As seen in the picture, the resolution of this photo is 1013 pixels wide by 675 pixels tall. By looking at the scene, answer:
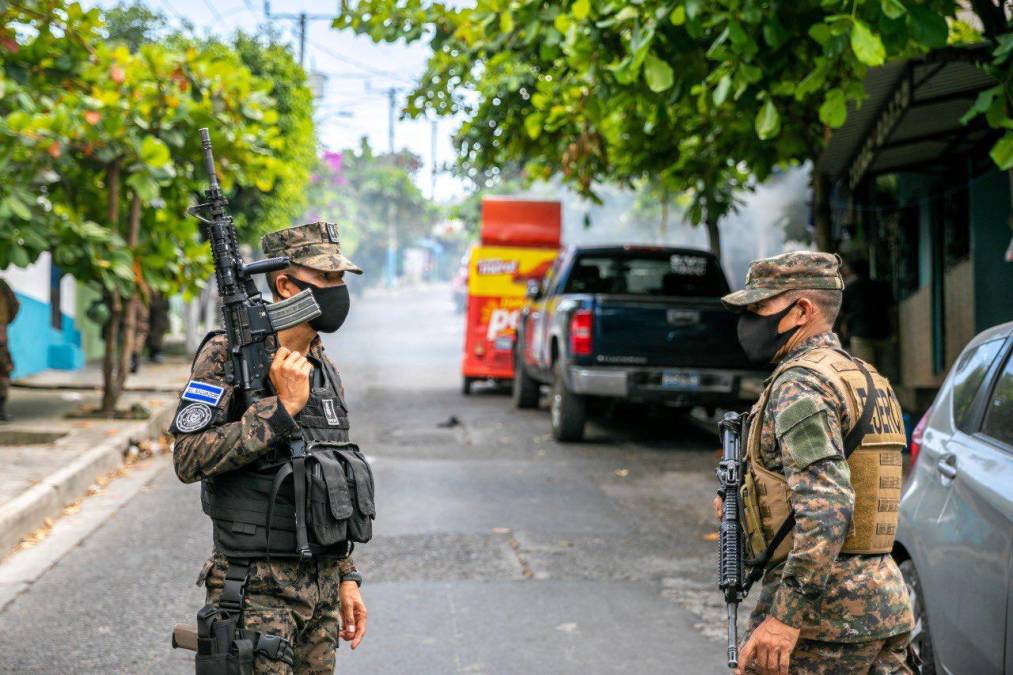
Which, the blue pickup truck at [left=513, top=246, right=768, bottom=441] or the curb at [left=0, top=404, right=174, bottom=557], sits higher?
the blue pickup truck at [left=513, top=246, right=768, bottom=441]

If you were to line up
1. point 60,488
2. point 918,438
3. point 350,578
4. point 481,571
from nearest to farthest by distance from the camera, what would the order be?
point 350,578
point 918,438
point 481,571
point 60,488

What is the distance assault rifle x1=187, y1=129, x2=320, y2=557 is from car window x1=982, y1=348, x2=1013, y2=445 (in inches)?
91.4

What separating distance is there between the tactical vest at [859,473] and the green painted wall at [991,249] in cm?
1008

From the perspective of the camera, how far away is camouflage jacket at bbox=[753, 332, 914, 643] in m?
2.73

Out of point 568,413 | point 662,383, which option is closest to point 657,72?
point 662,383

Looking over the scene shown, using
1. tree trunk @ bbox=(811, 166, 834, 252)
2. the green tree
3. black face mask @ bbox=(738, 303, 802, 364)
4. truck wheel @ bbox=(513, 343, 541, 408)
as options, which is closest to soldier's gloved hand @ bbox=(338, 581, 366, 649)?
black face mask @ bbox=(738, 303, 802, 364)

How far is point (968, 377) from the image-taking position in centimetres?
446

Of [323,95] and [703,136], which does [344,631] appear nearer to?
[703,136]

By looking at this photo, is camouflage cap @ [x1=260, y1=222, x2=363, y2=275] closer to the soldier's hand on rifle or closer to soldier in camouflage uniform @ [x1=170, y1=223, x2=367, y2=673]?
soldier in camouflage uniform @ [x1=170, y1=223, x2=367, y2=673]

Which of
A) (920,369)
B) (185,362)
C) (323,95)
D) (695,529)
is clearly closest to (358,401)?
(185,362)

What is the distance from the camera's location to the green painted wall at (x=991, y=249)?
12258mm

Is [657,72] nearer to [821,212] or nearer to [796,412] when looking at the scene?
[796,412]

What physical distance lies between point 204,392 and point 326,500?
0.41 metres

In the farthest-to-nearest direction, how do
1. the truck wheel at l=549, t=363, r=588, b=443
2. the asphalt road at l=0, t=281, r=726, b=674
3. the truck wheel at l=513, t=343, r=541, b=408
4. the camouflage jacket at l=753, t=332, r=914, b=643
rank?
1. the truck wheel at l=513, t=343, r=541, b=408
2. the truck wheel at l=549, t=363, r=588, b=443
3. the asphalt road at l=0, t=281, r=726, b=674
4. the camouflage jacket at l=753, t=332, r=914, b=643
